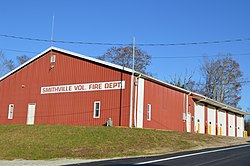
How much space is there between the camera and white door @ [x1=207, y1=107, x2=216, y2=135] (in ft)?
135

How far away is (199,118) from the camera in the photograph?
38469mm

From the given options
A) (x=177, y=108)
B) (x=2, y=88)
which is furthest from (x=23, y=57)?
(x=177, y=108)

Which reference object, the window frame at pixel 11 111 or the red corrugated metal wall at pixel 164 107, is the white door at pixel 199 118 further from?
the window frame at pixel 11 111

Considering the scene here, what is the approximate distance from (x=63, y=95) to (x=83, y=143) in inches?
464

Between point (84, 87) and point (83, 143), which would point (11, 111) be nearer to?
point (84, 87)

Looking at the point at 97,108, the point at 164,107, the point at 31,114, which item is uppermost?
the point at 164,107

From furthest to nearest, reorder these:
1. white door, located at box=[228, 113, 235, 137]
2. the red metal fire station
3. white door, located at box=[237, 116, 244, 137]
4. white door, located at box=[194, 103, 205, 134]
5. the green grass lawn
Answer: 1. white door, located at box=[237, 116, 244, 137]
2. white door, located at box=[228, 113, 235, 137]
3. white door, located at box=[194, 103, 205, 134]
4. the red metal fire station
5. the green grass lawn

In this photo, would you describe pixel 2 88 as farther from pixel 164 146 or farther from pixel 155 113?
pixel 164 146

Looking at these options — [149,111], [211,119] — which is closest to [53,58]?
[149,111]

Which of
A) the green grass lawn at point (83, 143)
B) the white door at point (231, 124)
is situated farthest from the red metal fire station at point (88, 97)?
the white door at point (231, 124)

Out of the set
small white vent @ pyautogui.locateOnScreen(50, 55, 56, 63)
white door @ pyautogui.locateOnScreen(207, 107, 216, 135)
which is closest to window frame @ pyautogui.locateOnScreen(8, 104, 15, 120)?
small white vent @ pyautogui.locateOnScreen(50, 55, 56, 63)

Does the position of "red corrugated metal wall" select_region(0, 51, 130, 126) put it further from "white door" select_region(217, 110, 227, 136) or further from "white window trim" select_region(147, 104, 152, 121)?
"white door" select_region(217, 110, 227, 136)

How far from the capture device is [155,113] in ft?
96.1

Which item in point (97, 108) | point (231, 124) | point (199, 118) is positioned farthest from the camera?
point (231, 124)
